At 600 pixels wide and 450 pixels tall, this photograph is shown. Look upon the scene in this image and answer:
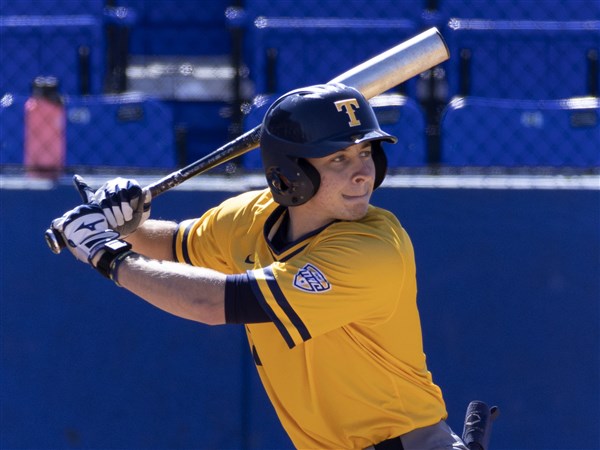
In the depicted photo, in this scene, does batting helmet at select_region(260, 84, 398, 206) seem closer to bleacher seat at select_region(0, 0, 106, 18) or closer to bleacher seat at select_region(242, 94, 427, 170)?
bleacher seat at select_region(242, 94, 427, 170)

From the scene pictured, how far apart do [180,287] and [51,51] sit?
4.48 metres

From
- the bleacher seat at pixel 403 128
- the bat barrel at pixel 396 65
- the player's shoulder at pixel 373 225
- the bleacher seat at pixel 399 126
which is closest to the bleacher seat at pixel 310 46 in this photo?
the bleacher seat at pixel 399 126

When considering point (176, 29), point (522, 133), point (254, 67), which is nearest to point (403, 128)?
point (522, 133)

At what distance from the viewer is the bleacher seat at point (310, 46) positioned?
6.39 metres

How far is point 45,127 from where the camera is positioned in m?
5.44

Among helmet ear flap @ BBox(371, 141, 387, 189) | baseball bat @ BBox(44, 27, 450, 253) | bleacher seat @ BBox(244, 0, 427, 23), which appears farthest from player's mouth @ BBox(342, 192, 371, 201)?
bleacher seat @ BBox(244, 0, 427, 23)

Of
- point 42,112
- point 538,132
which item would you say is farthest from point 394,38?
point 42,112

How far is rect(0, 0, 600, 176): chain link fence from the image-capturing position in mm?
5680

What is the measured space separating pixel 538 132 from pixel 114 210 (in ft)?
11.4

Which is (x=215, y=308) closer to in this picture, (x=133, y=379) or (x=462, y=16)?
(x=133, y=379)

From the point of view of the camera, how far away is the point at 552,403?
417cm

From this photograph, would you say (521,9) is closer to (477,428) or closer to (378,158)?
(378,158)

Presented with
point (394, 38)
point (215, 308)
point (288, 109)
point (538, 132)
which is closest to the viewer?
point (215, 308)

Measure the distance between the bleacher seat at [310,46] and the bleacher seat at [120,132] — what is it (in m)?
0.86
